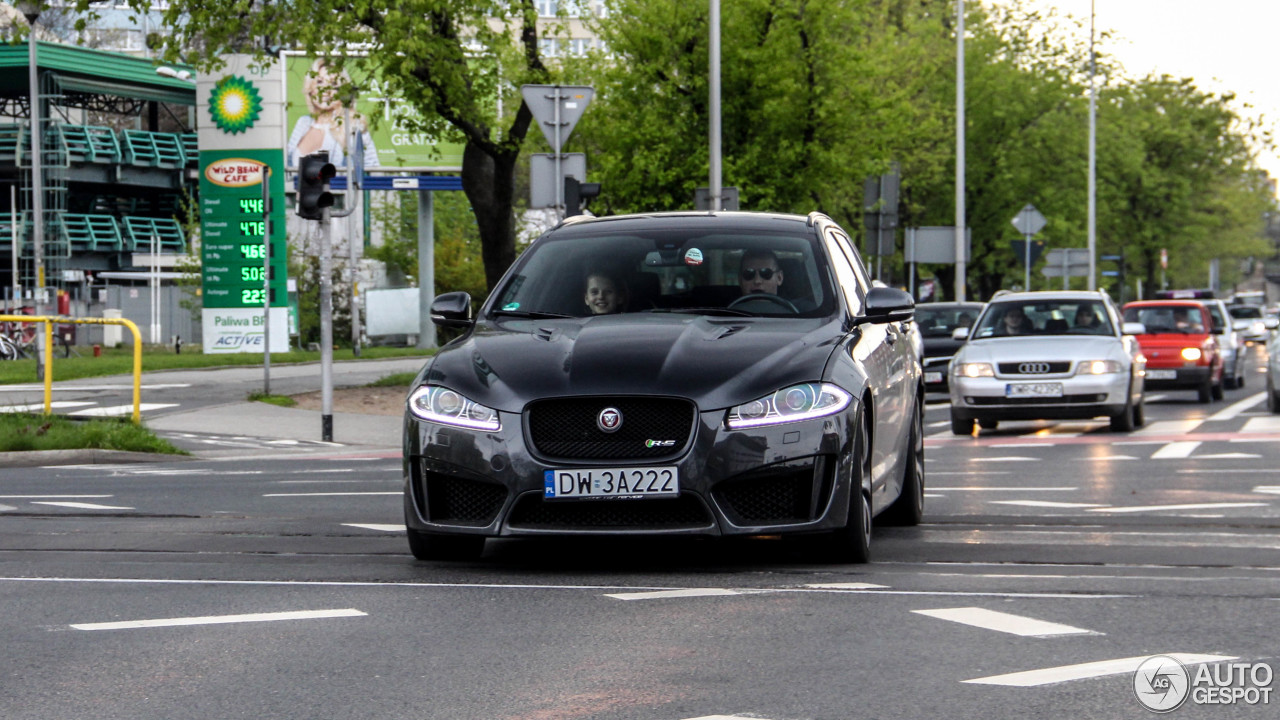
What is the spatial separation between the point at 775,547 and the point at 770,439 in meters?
1.56

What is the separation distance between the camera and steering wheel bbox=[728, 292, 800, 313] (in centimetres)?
891

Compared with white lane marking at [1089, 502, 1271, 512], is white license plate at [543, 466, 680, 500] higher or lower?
higher

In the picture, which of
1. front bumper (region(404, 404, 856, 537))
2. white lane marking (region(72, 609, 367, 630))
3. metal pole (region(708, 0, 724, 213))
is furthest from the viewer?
metal pole (region(708, 0, 724, 213))

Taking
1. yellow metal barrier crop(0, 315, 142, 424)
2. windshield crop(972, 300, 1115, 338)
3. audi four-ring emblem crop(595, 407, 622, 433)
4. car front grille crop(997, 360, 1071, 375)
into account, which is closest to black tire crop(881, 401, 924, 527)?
audi four-ring emblem crop(595, 407, 622, 433)

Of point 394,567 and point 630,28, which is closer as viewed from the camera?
point 394,567

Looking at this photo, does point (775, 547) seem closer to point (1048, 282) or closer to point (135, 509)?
point (135, 509)

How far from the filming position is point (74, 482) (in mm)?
14531

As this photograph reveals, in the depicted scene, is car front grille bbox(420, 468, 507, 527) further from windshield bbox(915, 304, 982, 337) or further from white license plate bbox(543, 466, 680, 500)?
windshield bbox(915, 304, 982, 337)

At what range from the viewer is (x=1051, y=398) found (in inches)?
779

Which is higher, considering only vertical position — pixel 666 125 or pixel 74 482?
pixel 666 125

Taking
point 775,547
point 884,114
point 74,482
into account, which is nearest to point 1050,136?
point 884,114

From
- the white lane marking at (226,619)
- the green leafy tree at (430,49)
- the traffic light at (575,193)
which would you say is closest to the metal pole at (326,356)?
the traffic light at (575,193)

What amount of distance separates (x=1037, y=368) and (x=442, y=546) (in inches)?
490

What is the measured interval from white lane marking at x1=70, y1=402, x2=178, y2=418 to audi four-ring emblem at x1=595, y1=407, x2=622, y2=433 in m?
13.4
